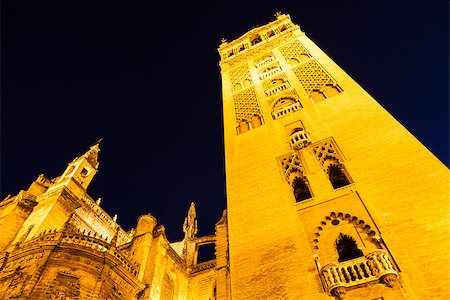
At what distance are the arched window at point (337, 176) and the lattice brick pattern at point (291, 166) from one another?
0.95m

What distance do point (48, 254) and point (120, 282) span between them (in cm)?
361

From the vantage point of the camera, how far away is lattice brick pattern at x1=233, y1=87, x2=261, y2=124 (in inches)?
567

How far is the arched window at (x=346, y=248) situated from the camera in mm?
7320

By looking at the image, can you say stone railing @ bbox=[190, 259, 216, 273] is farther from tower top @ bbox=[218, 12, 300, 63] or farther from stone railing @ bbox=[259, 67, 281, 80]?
tower top @ bbox=[218, 12, 300, 63]

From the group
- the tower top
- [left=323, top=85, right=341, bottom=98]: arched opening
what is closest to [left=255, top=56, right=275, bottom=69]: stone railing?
the tower top

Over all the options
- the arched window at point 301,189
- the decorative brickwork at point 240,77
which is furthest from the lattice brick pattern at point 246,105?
the arched window at point 301,189

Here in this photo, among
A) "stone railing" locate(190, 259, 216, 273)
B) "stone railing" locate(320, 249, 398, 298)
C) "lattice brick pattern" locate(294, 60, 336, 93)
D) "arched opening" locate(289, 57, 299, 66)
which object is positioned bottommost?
"stone railing" locate(320, 249, 398, 298)

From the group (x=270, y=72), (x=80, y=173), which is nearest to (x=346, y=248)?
(x=270, y=72)

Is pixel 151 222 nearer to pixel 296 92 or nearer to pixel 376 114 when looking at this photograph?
pixel 296 92

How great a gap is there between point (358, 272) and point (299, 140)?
5212 mm

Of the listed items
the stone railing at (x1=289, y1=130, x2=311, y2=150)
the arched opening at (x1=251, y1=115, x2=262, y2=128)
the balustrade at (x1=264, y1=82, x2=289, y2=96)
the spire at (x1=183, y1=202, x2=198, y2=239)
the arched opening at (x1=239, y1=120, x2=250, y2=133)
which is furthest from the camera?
the spire at (x1=183, y1=202, x2=198, y2=239)

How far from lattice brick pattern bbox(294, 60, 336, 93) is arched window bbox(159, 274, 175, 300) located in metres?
16.1

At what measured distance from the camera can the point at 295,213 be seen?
8.77 meters

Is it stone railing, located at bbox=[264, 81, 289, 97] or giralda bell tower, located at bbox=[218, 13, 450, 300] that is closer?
giralda bell tower, located at bbox=[218, 13, 450, 300]
